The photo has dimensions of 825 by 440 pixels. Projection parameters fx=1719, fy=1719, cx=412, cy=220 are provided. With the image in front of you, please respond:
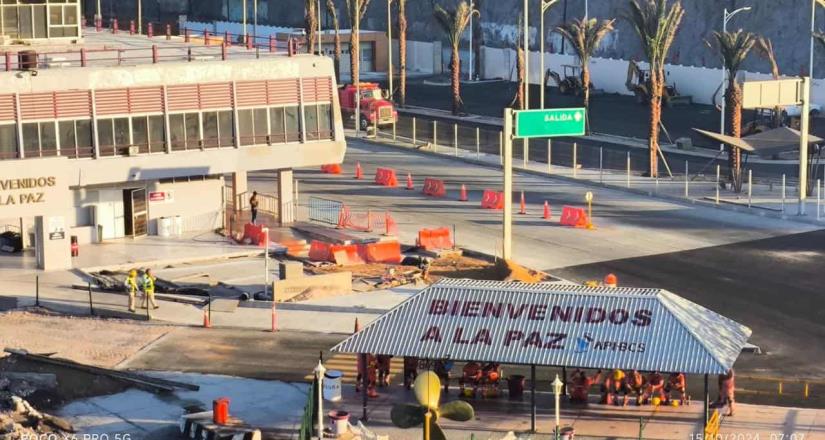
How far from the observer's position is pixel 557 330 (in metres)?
42.5

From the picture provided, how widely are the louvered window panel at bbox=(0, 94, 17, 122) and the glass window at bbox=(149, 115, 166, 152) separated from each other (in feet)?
18.9

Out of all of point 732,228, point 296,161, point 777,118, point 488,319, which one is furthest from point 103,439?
point 777,118

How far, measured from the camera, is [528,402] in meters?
44.2

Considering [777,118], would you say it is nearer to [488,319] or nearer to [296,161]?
[296,161]

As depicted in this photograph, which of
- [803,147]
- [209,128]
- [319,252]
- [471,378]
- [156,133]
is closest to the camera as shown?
[471,378]

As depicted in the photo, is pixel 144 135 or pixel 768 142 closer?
pixel 144 135

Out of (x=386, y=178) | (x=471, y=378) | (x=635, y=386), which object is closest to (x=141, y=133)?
(x=386, y=178)

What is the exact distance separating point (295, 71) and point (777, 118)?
35.8 metres

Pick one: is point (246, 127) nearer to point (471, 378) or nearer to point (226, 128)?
point (226, 128)

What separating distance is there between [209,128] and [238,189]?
4.96 metres

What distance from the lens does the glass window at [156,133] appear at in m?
66.8

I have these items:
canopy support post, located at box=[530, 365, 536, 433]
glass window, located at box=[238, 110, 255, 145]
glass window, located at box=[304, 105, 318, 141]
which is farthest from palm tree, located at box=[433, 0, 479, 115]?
canopy support post, located at box=[530, 365, 536, 433]

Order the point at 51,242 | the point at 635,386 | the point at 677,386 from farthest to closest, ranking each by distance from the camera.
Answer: the point at 51,242 < the point at 677,386 < the point at 635,386

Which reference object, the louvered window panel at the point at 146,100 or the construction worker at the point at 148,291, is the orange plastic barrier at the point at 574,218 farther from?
the construction worker at the point at 148,291
